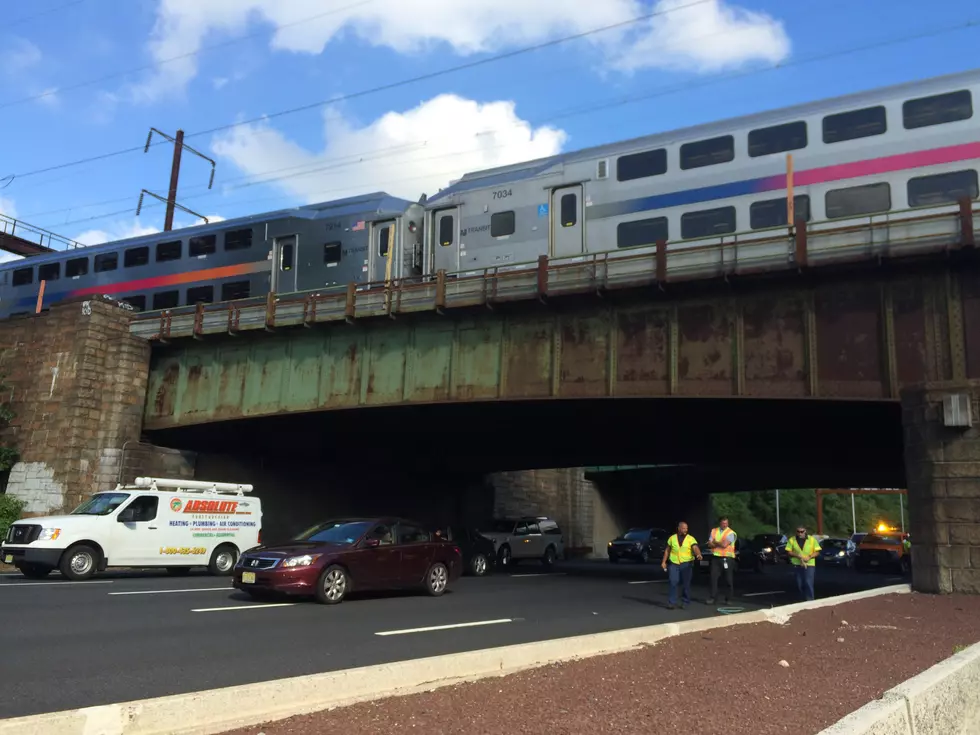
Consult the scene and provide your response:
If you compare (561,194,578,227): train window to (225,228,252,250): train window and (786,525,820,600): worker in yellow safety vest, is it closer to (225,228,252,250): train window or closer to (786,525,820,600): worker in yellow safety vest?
(786,525,820,600): worker in yellow safety vest

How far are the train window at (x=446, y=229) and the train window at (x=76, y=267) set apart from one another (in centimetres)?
1661

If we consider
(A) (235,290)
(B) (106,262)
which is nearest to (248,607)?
(A) (235,290)

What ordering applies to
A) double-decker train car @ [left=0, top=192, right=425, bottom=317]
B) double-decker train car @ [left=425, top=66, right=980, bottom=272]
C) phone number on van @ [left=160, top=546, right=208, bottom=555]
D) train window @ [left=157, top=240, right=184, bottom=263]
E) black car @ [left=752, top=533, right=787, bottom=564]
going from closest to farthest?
double-decker train car @ [left=425, top=66, right=980, bottom=272] < phone number on van @ [left=160, top=546, right=208, bottom=555] < double-decker train car @ [left=0, top=192, right=425, bottom=317] < train window @ [left=157, top=240, right=184, bottom=263] < black car @ [left=752, top=533, right=787, bottom=564]

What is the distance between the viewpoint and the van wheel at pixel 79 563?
17.8 metres

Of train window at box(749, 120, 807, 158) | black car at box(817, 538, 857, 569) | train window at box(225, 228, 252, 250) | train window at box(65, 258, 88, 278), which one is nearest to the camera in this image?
train window at box(749, 120, 807, 158)

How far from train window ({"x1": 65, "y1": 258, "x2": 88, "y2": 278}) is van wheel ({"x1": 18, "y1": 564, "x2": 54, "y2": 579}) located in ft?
56.4

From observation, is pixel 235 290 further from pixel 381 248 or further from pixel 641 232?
pixel 641 232

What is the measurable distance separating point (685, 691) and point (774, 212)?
49.2 feet

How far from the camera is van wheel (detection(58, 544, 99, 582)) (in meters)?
17.8

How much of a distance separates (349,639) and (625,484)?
44.8 metres

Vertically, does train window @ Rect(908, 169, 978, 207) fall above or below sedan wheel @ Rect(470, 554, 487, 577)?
above

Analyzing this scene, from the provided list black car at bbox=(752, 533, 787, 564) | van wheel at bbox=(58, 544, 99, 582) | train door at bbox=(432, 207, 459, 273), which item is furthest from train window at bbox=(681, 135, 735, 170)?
black car at bbox=(752, 533, 787, 564)

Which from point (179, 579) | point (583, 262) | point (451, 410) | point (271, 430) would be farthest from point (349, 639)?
point (271, 430)

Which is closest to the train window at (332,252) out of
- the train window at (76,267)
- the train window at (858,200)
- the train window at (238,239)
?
the train window at (238,239)
